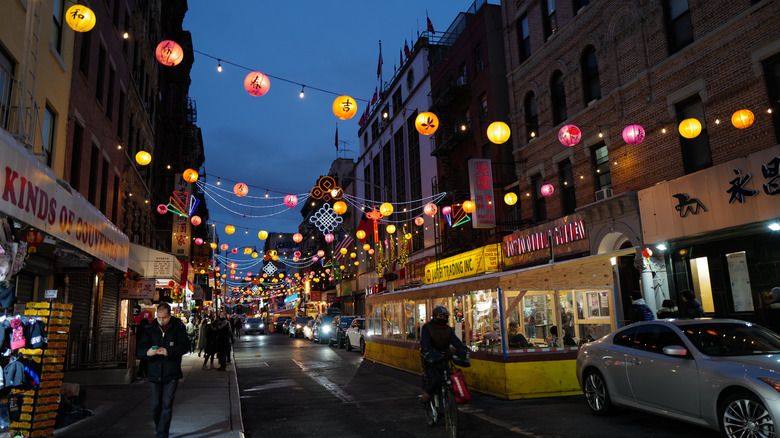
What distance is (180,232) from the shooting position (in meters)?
30.0

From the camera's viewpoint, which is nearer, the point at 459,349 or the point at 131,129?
the point at 459,349

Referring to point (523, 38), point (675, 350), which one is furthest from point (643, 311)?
point (523, 38)

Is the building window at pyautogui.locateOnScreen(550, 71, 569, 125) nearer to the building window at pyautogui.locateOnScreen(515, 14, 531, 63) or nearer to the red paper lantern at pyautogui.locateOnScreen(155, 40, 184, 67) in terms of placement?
the building window at pyautogui.locateOnScreen(515, 14, 531, 63)

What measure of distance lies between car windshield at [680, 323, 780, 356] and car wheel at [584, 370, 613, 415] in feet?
5.86

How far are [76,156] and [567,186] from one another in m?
16.1

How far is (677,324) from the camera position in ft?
25.6

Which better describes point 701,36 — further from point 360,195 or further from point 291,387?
point 360,195

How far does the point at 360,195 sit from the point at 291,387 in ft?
129

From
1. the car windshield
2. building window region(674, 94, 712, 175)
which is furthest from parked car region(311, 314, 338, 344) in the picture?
the car windshield

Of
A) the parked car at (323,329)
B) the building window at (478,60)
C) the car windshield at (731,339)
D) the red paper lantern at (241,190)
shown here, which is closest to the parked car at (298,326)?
the parked car at (323,329)

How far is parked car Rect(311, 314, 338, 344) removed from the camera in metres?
34.8

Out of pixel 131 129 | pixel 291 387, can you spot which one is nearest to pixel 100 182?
pixel 131 129

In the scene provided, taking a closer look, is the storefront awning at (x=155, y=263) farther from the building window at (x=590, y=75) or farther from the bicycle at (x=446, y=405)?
the building window at (x=590, y=75)

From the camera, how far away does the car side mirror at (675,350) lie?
7.04 m
